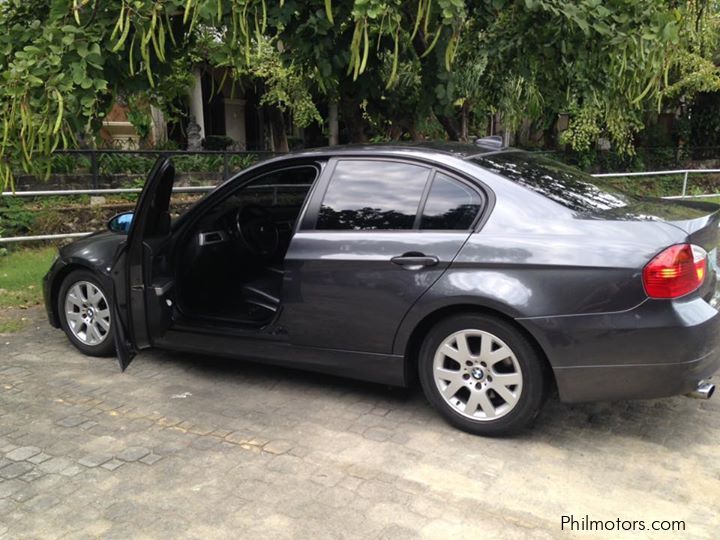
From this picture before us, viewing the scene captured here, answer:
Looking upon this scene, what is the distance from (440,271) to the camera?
12.1 feet

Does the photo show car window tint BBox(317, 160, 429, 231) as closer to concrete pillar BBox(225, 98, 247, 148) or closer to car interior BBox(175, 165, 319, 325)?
car interior BBox(175, 165, 319, 325)

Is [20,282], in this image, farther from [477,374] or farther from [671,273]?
[671,273]

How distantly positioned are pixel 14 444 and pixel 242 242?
90.1 inches

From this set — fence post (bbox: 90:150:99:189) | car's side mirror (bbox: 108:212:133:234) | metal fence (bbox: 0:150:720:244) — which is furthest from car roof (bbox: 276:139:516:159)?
fence post (bbox: 90:150:99:189)

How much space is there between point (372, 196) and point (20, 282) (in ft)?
17.4

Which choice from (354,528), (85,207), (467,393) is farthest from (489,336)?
(85,207)

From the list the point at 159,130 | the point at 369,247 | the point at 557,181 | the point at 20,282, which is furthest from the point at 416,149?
the point at 159,130

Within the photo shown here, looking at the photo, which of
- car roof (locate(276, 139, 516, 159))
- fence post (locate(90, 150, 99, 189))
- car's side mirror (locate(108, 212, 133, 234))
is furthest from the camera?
fence post (locate(90, 150, 99, 189))

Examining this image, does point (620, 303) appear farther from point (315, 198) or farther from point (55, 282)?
point (55, 282)

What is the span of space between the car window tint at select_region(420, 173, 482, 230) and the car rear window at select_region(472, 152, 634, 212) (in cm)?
22

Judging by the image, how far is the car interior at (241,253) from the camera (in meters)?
4.88

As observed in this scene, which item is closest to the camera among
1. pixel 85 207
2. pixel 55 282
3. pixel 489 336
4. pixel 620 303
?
pixel 620 303

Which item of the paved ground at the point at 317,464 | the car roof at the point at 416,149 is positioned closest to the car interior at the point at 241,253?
the car roof at the point at 416,149

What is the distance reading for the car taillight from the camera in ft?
10.7
